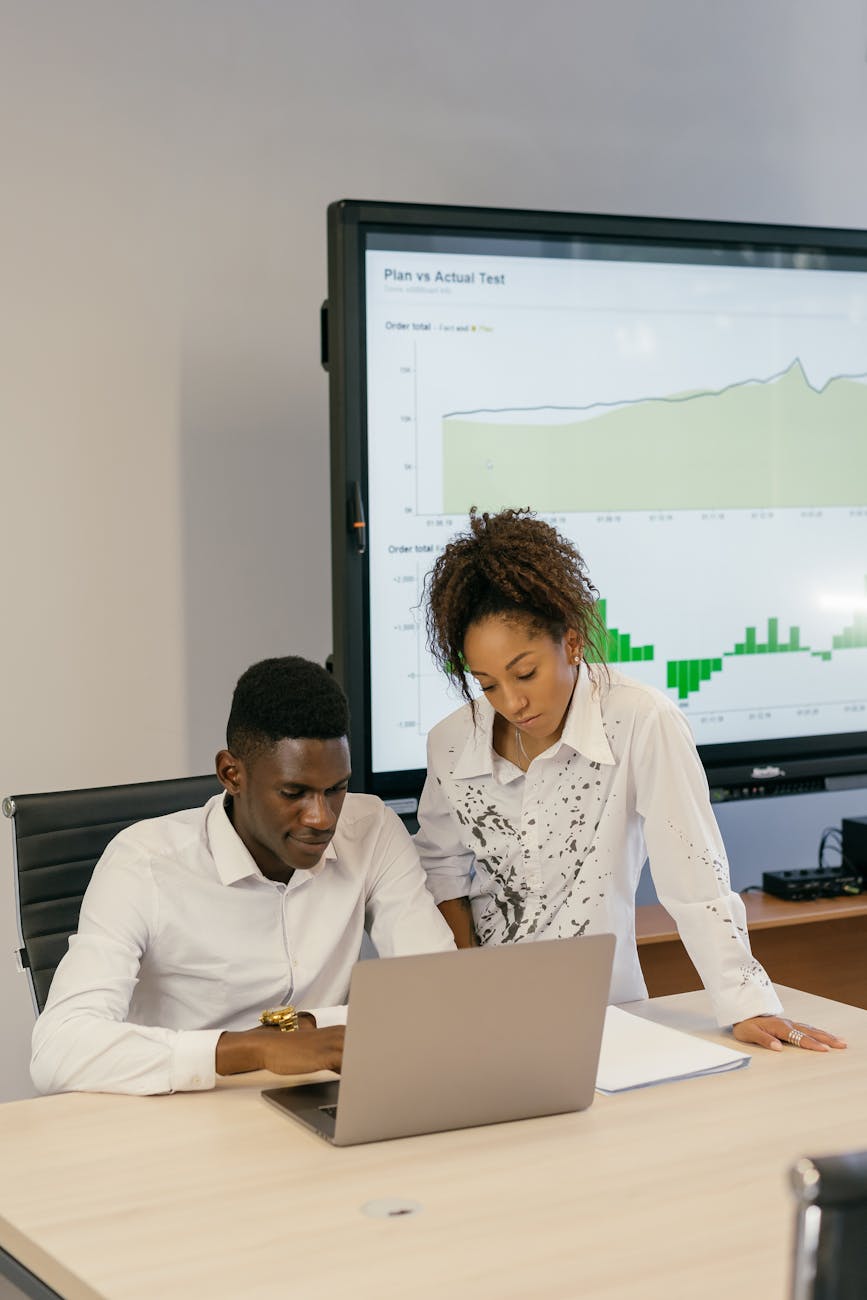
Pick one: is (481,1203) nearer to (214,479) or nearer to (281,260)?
(214,479)

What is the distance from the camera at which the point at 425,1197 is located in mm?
1361

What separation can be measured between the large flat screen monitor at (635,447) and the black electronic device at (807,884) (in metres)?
0.20

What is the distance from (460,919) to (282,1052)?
58 centimetres

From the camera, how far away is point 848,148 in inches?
148

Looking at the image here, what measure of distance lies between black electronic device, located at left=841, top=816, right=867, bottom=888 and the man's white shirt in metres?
1.59

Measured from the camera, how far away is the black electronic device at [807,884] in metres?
3.20

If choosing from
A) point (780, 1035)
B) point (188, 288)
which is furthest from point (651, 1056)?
point (188, 288)

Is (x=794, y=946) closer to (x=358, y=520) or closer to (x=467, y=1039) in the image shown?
(x=358, y=520)

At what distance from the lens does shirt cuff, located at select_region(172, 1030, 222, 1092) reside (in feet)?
5.43

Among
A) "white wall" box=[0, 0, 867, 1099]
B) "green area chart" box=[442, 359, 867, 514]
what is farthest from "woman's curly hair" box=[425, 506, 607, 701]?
"white wall" box=[0, 0, 867, 1099]

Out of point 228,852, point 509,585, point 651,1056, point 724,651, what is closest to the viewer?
point 651,1056

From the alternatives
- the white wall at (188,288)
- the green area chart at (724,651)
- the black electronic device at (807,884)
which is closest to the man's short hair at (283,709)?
the white wall at (188,288)

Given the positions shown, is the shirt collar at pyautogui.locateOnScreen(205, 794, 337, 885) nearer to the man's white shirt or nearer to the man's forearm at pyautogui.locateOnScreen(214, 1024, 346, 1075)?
the man's white shirt

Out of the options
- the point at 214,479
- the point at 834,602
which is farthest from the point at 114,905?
the point at 834,602
